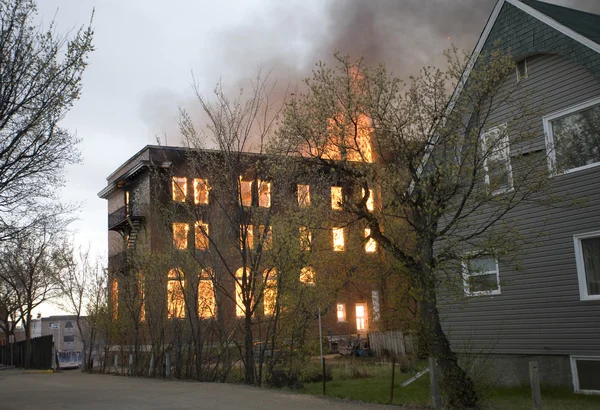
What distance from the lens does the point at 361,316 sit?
43969 millimetres

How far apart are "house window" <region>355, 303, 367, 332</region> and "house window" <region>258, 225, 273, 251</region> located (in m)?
24.5

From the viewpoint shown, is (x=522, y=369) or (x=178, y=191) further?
(x=178, y=191)

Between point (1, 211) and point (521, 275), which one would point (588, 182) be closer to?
point (521, 275)

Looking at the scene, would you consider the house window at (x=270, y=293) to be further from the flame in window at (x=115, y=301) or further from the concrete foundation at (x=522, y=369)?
the flame in window at (x=115, y=301)

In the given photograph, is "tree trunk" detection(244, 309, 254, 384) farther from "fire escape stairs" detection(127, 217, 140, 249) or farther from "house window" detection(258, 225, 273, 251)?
"fire escape stairs" detection(127, 217, 140, 249)

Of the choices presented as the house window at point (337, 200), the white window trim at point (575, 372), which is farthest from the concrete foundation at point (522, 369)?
the house window at point (337, 200)

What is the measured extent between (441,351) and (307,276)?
7.94 meters

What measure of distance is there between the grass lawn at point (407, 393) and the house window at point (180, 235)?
7250mm

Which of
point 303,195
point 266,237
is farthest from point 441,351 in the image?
point 303,195

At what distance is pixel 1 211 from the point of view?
18062 mm

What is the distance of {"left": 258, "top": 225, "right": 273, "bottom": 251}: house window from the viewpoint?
18894mm

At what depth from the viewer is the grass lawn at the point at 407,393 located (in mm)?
13961

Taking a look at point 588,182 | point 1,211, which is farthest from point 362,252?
point 1,211

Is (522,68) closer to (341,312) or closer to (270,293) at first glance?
(270,293)
